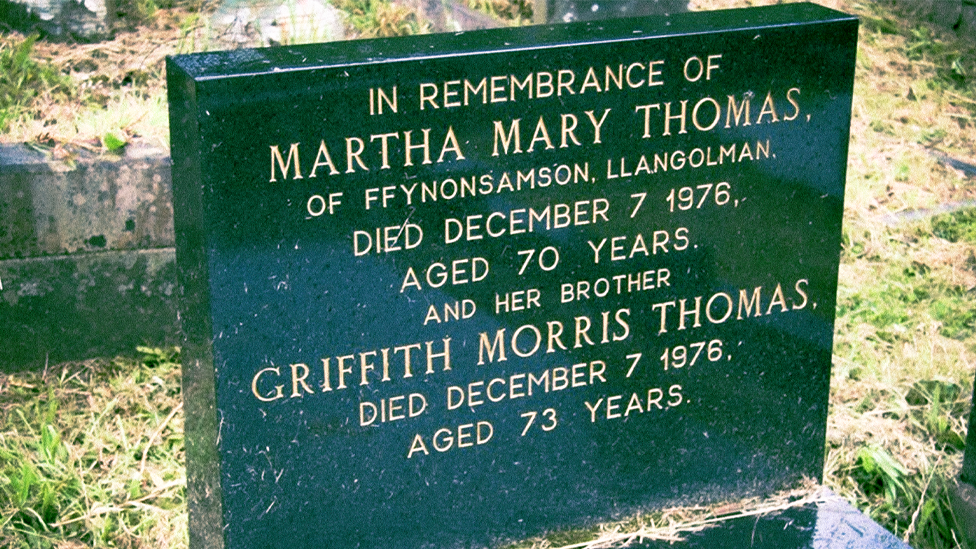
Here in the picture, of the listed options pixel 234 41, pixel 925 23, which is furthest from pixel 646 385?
pixel 925 23

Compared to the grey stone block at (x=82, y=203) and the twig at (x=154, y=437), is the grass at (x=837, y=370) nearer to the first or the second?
the twig at (x=154, y=437)

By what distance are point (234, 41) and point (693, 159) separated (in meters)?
2.50

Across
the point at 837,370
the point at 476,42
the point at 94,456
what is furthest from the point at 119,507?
the point at 837,370

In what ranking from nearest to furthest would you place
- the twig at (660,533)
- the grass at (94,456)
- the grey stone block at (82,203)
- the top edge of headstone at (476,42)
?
the top edge of headstone at (476,42) → the twig at (660,533) → the grass at (94,456) → the grey stone block at (82,203)

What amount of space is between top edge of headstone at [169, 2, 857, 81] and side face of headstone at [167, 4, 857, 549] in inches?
0.4

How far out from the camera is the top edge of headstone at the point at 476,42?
2.53 metres

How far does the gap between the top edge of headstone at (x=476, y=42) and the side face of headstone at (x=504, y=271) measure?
0.01 m

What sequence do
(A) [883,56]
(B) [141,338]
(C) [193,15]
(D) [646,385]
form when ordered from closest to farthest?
(D) [646,385], (B) [141,338], (C) [193,15], (A) [883,56]

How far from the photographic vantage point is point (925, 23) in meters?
6.71

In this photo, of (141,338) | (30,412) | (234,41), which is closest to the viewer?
(30,412)

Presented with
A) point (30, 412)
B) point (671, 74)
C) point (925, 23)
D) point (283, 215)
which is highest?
point (671, 74)

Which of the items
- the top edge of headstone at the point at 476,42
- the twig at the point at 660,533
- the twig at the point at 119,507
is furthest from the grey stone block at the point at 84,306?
the twig at the point at 660,533

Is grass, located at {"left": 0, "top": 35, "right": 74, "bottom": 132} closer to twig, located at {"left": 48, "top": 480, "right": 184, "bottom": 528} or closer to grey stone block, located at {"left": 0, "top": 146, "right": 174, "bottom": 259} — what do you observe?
grey stone block, located at {"left": 0, "top": 146, "right": 174, "bottom": 259}

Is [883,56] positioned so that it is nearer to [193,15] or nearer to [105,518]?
[193,15]
